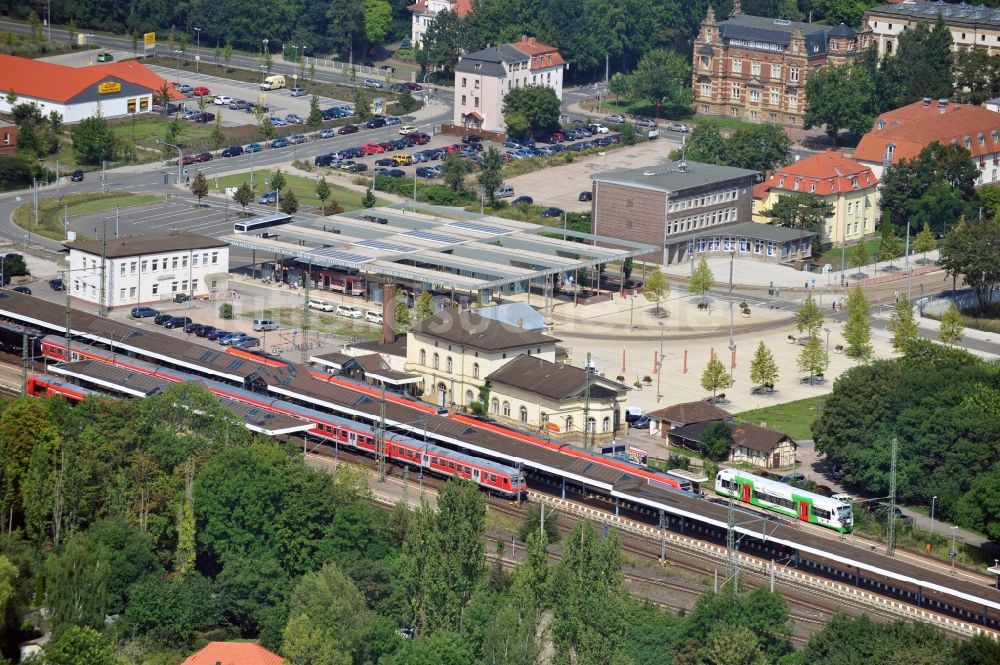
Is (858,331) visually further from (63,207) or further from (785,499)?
(63,207)

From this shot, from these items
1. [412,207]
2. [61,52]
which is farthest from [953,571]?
[61,52]

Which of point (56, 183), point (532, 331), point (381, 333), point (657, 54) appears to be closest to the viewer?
point (532, 331)

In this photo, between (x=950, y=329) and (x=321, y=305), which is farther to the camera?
(x=321, y=305)

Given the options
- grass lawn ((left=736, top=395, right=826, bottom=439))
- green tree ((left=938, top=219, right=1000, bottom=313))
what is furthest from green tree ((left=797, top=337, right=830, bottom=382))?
green tree ((left=938, top=219, right=1000, bottom=313))

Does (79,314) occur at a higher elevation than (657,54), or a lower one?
lower

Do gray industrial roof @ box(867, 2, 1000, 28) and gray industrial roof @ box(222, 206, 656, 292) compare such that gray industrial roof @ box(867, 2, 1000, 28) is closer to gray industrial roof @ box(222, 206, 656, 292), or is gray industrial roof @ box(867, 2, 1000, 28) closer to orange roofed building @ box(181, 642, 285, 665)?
gray industrial roof @ box(222, 206, 656, 292)

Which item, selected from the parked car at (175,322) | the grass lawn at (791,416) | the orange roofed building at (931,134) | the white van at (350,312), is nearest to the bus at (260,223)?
the white van at (350,312)

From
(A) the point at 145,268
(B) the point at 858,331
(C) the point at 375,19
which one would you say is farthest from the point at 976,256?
(C) the point at 375,19

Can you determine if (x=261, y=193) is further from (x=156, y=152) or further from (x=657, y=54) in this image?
(x=657, y=54)
